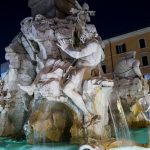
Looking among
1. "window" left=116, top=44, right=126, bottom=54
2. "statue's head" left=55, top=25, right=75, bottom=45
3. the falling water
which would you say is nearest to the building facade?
"window" left=116, top=44, right=126, bottom=54

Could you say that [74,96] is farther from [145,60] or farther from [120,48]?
[120,48]

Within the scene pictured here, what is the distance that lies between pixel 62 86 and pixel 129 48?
941 inches

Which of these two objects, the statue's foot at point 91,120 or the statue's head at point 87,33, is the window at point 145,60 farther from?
the statue's foot at point 91,120

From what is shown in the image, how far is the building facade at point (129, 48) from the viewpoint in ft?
92.2

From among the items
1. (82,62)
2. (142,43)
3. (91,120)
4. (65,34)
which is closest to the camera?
(91,120)

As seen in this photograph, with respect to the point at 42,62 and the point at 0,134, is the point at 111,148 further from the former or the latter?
the point at 0,134

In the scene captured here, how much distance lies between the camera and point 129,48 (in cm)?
2908

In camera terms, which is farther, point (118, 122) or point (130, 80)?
point (130, 80)

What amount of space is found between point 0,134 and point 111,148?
3398mm

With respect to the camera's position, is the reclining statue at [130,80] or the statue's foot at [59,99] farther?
the reclining statue at [130,80]

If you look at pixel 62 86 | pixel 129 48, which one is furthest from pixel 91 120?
pixel 129 48

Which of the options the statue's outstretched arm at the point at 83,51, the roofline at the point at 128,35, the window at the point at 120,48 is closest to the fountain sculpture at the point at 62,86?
the statue's outstretched arm at the point at 83,51

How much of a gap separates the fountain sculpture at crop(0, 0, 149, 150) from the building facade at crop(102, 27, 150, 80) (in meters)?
20.2

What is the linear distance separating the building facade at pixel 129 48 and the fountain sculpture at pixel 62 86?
20.2 m
